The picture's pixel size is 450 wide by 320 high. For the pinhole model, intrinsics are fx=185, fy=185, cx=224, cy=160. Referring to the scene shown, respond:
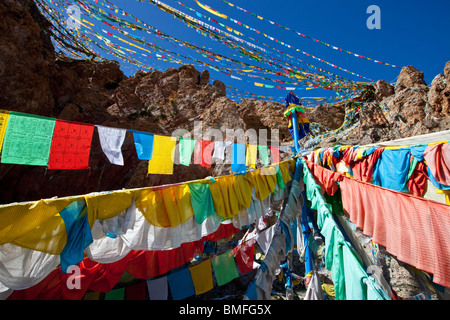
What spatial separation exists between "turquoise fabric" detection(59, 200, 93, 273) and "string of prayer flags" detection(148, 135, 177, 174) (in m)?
2.21

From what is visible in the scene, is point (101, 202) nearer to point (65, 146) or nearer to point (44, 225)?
point (44, 225)

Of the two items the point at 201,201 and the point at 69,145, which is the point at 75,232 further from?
the point at 69,145

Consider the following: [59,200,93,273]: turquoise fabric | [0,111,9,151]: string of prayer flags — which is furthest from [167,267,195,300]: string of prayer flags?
[0,111,9,151]: string of prayer flags

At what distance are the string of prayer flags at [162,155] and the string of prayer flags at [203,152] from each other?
1073 millimetres

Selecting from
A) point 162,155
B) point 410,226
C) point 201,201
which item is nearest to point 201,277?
point 201,201

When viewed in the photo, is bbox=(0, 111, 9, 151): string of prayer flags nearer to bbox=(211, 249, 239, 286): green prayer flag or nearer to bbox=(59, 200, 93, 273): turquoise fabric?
bbox=(59, 200, 93, 273): turquoise fabric

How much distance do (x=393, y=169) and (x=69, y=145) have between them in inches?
265

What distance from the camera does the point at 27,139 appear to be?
11.6 feet

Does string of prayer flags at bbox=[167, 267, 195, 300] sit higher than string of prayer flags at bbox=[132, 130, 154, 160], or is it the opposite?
string of prayer flags at bbox=[132, 130, 154, 160]

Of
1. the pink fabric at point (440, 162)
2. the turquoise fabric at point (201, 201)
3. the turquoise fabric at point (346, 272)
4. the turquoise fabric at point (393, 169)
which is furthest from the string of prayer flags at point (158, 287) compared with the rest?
the pink fabric at point (440, 162)

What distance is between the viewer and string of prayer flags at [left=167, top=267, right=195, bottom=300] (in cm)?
582

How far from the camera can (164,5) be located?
22.9 ft
